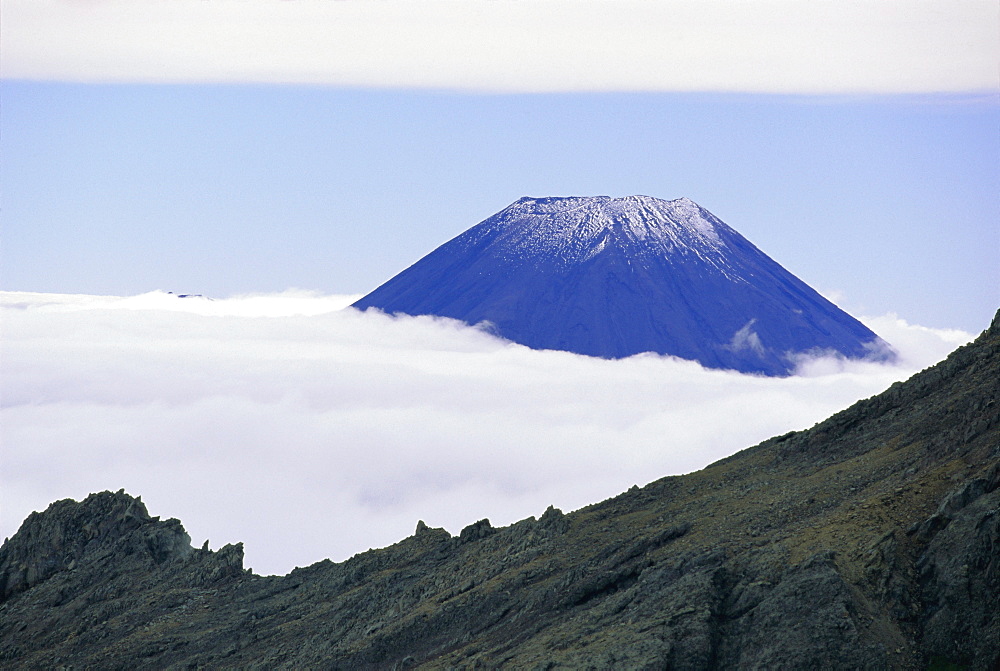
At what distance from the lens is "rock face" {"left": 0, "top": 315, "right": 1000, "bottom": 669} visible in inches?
1933

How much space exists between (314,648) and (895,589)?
34.0 m

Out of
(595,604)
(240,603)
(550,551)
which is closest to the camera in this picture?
(595,604)

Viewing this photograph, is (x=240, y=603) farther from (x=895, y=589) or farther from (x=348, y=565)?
(x=895, y=589)

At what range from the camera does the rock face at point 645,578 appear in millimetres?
49097

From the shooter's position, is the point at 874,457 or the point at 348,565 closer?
the point at 874,457

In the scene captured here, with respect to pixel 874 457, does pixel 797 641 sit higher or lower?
lower

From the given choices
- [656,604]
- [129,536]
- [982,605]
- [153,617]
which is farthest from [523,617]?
[129,536]

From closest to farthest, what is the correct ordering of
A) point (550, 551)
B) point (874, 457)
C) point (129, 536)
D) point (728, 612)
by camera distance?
1. point (728, 612)
2. point (874, 457)
3. point (550, 551)
4. point (129, 536)

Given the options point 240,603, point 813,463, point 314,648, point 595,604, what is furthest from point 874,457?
point 240,603

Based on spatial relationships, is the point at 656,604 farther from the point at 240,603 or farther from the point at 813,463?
the point at 240,603

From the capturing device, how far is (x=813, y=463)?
7088cm

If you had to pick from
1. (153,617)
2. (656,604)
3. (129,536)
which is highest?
(129,536)

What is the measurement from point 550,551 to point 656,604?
642 inches

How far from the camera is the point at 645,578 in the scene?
192 ft
